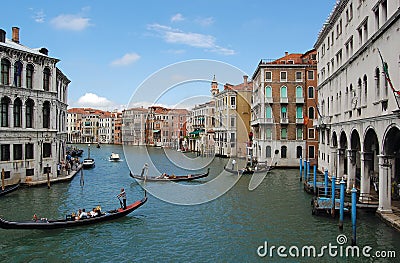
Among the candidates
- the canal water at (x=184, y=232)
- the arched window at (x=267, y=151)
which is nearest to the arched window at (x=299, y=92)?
the arched window at (x=267, y=151)

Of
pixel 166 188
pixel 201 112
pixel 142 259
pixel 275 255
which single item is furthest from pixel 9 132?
pixel 201 112

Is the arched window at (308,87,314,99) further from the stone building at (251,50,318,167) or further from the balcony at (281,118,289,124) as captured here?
the balcony at (281,118,289,124)

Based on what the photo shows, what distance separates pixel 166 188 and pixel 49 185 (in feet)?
20.2

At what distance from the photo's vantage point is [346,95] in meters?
16.8

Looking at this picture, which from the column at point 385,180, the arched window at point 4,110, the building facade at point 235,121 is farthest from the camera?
the building facade at point 235,121

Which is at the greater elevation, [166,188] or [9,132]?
[9,132]

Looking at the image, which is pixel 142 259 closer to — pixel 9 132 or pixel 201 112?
pixel 9 132

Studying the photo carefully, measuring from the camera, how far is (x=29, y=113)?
2000cm

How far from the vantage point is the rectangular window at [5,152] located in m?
18.1

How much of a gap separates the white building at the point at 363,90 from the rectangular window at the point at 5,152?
52.0ft

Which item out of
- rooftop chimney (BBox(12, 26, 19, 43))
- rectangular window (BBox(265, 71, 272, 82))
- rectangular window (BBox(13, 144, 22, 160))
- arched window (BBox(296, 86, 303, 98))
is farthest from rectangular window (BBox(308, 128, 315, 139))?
rooftop chimney (BBox(12, 26, 19, 43))

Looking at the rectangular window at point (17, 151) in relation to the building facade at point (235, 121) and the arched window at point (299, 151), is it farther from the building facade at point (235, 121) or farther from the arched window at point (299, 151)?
the building facade at point (235, 121)

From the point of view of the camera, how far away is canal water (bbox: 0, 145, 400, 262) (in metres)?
10.0

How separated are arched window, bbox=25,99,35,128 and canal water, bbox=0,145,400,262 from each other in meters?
3.77
